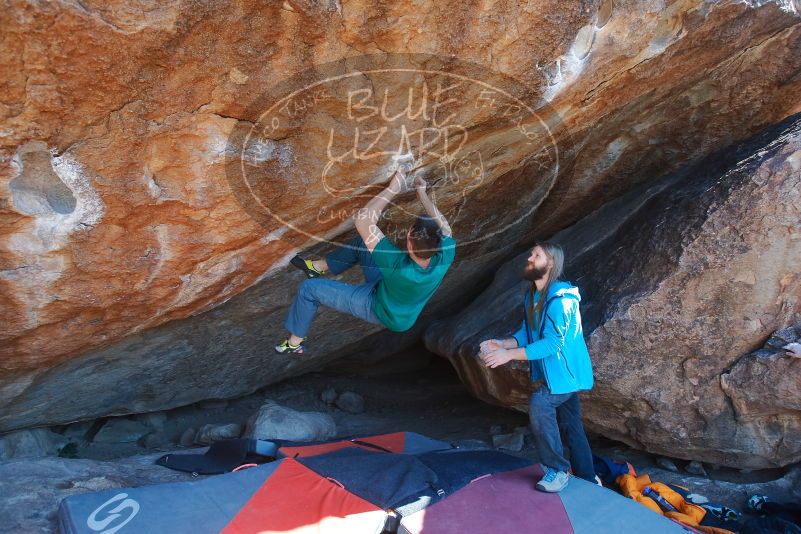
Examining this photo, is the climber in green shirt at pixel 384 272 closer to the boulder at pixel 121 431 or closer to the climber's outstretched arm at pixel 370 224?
the climber's outstretched arm at pixel 370 224

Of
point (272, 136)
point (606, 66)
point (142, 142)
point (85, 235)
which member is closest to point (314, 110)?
point (272, 136)

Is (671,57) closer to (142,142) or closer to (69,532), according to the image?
(142,142)

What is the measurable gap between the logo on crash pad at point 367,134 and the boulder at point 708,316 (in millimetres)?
1035

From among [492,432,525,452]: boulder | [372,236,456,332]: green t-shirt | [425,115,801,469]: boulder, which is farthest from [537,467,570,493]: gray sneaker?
[492,432,525,452]: boulder

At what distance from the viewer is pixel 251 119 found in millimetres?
3072

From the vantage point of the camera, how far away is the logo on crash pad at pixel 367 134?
122 inches

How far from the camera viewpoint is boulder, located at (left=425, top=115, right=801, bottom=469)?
4.01 metres

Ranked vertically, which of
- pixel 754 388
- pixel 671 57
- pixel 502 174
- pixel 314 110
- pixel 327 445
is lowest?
pixel 754 388

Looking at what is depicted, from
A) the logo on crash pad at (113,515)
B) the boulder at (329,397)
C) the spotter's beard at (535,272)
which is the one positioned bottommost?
the boulder at (329,397)

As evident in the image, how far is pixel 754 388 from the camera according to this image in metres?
4.09

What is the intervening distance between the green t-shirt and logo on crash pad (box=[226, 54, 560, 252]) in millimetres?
568

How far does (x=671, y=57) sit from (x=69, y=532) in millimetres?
3987

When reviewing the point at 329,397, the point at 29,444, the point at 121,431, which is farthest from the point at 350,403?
the point at 29,444

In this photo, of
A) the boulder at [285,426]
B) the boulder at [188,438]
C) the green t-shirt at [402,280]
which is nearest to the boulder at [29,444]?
the boulder at [188,438]
